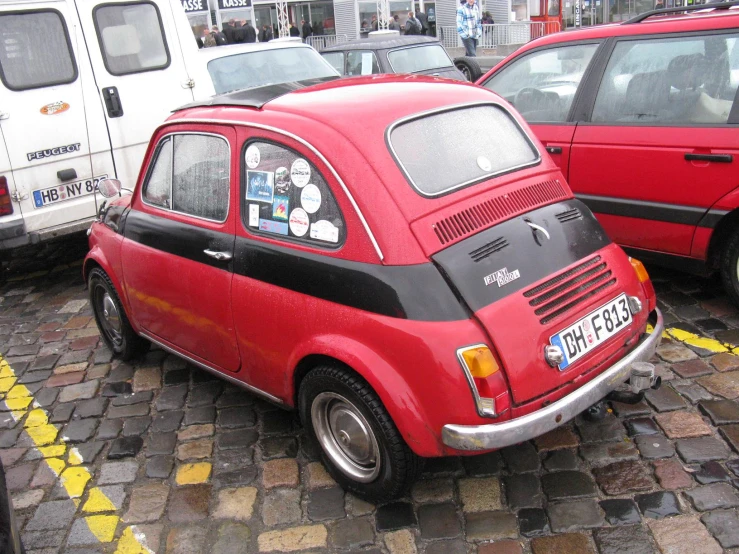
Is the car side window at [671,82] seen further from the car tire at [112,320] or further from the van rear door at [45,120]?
the van rear door at [45,120]

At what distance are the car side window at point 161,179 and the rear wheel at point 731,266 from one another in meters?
3.48

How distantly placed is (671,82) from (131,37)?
16.1 feet

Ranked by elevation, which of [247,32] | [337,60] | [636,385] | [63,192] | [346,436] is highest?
[247,32]

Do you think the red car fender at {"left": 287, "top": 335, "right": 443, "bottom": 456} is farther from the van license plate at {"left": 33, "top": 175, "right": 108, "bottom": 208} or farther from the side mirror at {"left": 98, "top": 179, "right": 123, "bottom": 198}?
the van license plate at {"left": 33, "top": 175, "right": 108, "bottom": 208}

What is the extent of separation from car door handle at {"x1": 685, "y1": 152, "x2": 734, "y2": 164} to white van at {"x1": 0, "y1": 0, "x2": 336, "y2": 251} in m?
4.70

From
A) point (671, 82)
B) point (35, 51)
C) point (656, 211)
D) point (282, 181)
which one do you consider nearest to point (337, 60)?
point (35, 51)

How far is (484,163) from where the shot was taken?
349 cm

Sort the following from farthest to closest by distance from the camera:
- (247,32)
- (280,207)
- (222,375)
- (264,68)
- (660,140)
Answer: (247,32)
(264,68)
(660,140)
(222,375)
(280,207)

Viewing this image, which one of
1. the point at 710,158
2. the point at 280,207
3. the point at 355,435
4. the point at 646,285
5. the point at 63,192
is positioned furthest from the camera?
the point at 63,192

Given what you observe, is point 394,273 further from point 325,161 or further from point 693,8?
point 693,8

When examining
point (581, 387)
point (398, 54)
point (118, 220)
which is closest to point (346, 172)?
point (581, 387)

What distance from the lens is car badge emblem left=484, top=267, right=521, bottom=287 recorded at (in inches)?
119

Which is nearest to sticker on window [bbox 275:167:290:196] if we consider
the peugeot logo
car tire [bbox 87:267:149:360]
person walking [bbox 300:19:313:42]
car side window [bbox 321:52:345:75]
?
the peugeot logo

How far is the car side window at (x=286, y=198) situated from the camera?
10.6 feet
